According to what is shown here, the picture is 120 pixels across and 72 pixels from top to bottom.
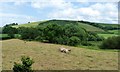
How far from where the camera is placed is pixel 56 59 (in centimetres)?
3897

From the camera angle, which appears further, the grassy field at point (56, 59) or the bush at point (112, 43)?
the bush at point (112, 43)

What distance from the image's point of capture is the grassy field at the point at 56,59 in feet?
115

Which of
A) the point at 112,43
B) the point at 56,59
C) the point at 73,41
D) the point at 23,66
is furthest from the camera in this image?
the point at 73,41

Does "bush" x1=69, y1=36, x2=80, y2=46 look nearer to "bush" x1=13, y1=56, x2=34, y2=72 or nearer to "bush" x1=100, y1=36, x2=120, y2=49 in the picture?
"bush" x1=100, y1=36, x2=120, y2=49

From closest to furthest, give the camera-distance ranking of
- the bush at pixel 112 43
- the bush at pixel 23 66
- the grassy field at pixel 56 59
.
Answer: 1. the bush at pixel 23 66
2. the grassy field at pixel 56 59
3. the bush at pixel 112 43

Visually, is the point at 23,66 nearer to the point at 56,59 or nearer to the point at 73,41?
the point at 56,59

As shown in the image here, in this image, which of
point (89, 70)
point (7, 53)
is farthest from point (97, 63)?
point (7, 53)

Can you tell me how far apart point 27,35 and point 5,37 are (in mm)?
6654

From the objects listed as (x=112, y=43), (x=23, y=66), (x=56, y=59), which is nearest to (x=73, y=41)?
(x=112, y=43)

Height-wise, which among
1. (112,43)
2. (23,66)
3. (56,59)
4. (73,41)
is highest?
(23,66)

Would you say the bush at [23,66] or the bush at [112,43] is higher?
the bush at [23,66]

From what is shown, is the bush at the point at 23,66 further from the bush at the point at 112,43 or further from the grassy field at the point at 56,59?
the bush at the point at 112,43

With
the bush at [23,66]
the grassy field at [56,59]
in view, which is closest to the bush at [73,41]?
the grassy field at [56,59]

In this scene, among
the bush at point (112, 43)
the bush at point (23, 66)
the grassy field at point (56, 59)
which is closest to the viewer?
the bush at point (23, 66)
